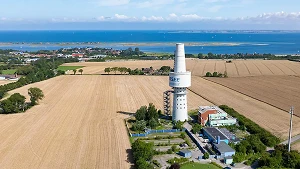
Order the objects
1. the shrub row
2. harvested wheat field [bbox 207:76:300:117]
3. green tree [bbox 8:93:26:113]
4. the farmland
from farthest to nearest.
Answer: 1. harvested wheat field [bbox 207:76:300:117]
2. green tree [bbox 8:93:26:113]
3. the shrub row
4. the farmland

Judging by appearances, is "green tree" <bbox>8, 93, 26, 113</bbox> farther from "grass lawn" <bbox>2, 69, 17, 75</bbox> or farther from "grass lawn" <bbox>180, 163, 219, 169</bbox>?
"grass lawn" <bbox>2, 69, 17, 75</bbox>

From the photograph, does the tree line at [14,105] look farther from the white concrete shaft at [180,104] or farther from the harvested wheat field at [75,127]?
the white concrete shaft at [180,104]

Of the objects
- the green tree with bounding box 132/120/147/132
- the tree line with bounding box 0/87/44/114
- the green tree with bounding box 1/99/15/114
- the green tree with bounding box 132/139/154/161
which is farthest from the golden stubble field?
the green tree with bounding box 1/99/15/114

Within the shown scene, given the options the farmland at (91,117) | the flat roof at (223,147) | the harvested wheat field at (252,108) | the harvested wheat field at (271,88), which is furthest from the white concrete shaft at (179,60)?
the harvested wheat field at (271,88)

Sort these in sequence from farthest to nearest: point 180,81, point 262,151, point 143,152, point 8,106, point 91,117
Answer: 1. point 8,106
2. point 91,117
3. point 180,81
4. point 262,151
5. point 143,152

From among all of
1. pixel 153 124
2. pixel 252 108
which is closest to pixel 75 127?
pixel 153 124

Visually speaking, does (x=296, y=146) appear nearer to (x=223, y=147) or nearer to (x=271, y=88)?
(x=223, y=147)

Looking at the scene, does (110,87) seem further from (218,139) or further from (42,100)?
(218,139)

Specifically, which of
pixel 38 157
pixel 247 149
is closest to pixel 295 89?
pixel 247 149
